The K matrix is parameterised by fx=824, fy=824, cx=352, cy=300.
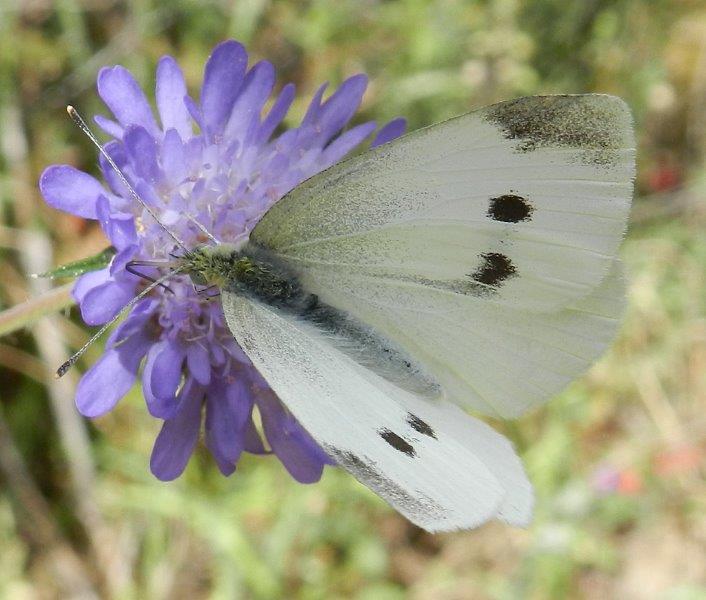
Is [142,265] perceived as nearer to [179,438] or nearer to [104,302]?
[104,302]

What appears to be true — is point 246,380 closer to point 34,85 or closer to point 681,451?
point 34,85

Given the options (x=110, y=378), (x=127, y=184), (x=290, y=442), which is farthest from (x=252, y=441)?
(x=127, y=184)

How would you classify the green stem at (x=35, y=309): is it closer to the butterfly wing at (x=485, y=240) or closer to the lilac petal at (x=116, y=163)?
the lilac petal at (x=116, y=163)

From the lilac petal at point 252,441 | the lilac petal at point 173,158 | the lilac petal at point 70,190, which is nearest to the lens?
the lilac petal at point 70,190

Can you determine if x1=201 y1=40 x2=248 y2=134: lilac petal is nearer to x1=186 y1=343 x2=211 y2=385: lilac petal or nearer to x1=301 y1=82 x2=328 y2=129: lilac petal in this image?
x1=301 y1=82 x2=328 y2=129: lilac petal

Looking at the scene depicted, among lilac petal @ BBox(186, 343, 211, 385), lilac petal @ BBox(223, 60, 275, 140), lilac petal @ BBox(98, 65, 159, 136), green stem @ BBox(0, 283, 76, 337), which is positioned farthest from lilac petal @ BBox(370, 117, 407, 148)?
green stem @ BBox(0, 283, 76, 337)

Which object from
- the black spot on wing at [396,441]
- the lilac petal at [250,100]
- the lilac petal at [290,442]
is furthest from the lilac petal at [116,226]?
the black spot on wing at [396,441]
